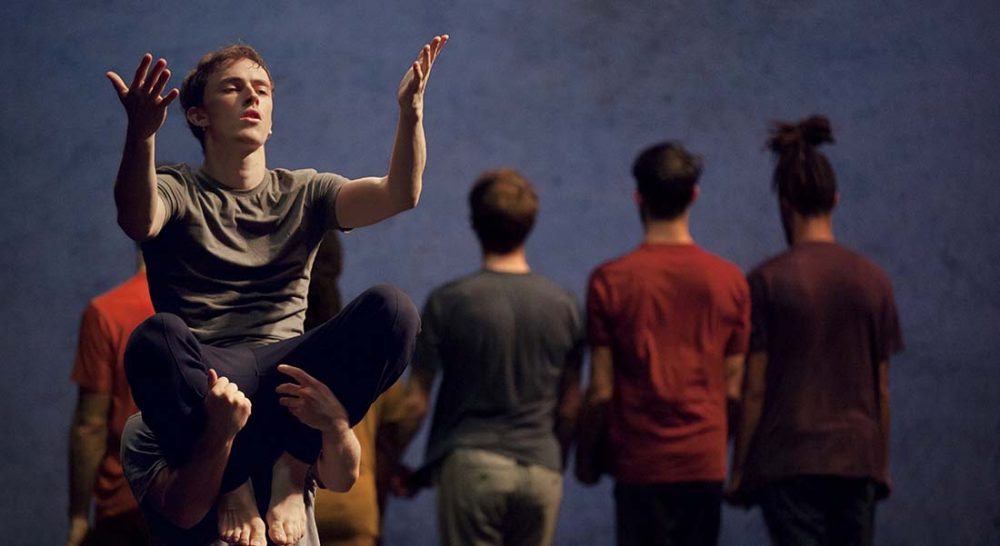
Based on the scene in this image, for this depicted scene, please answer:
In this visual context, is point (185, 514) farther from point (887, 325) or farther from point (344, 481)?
point (887, 325)

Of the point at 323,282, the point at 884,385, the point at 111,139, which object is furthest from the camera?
the point at 111,139

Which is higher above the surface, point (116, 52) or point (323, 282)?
point (116, 52)

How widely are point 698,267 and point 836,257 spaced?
0.39m

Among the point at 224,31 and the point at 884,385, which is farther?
the point at 224,31

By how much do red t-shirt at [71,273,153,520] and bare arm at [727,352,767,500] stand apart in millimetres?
1621

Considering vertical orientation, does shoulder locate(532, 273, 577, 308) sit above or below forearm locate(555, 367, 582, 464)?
above

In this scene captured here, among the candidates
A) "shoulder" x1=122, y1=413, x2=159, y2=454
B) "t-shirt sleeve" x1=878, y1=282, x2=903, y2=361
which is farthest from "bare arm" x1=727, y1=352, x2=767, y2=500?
"shoulder" x1=122, y1=413, x2=159, y2=454

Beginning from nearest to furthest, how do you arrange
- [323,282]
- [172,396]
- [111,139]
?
[172,396] → [323,282] → [111,139]

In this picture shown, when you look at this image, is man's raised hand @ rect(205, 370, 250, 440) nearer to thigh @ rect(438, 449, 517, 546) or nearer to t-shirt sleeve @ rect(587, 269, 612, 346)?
thigh @ rect(438, 449, 517, 546)

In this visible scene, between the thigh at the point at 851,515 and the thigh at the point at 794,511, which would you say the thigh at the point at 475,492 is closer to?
the thigh at the point at 794,511

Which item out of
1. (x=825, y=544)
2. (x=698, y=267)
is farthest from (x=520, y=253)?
(x=825, y=544)

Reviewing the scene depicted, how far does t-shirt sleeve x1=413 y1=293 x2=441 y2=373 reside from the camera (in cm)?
385

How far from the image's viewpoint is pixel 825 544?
12.7 feet

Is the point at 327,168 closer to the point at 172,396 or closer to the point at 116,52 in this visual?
the point at 116,52
